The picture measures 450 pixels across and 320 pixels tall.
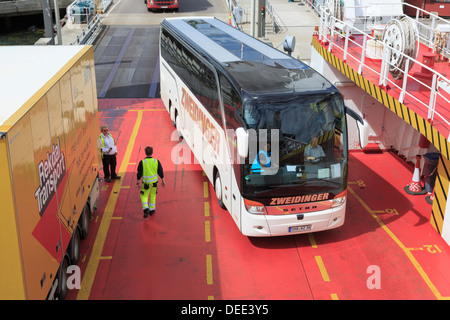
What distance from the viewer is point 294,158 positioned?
32.3 feet

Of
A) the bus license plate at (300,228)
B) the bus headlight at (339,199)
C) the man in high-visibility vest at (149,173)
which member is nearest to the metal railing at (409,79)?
the bus headlight at (339,199)

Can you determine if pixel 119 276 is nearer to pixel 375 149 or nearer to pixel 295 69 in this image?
pixel 295 69

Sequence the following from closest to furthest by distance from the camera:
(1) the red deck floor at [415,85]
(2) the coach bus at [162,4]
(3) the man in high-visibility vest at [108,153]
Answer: (1) the red deck floor at [415,85] < (3) the man in high-visibility vest at [108,153] < (2) the coach bus at [162,4]

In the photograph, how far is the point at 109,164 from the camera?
13586 millimetres

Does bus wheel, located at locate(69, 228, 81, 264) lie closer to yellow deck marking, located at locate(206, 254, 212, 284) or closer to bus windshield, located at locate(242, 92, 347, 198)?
yellow deck marking, located at locate(206, 254, 212, 284)

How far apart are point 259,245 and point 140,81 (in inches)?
545

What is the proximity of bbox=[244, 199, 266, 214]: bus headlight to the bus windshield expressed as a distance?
5.9 inches

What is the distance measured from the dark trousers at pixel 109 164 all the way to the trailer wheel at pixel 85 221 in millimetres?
2481

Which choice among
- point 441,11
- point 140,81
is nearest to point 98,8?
point 140,81

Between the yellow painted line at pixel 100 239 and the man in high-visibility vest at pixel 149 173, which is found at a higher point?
the man in high-visibility vest at pixel 149 173

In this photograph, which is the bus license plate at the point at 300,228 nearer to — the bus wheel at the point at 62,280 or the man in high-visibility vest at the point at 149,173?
the man in high-visibility vest at the point at 149,173

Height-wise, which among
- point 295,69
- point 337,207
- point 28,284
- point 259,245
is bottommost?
point 259,245

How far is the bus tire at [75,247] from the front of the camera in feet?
30.8

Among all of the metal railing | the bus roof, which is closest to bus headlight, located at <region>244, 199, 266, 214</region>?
the bus roof
